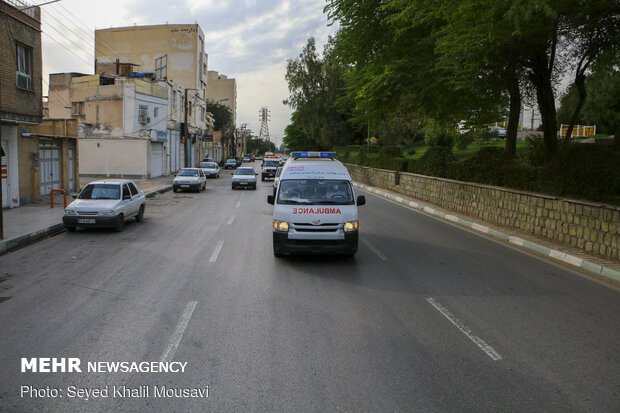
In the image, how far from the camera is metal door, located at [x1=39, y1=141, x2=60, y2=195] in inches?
860

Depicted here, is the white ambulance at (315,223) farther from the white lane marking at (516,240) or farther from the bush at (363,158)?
the bush at (363,158)

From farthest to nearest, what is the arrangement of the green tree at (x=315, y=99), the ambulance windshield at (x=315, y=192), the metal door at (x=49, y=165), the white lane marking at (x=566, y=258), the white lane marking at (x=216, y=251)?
the green tree at (x=315, y=99) → the metal door at (x=49, y=165) → the ambulance windshield at (x=315, y=192) → the white lane marking at (x=216, y=251) → the white lane marking at (x=566, y=258)

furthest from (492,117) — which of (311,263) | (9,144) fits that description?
(9,144)

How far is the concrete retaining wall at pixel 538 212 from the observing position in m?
10.4

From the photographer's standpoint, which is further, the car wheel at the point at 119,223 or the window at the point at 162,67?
the window at the point at 162,67

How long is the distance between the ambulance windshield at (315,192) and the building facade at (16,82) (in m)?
12.2

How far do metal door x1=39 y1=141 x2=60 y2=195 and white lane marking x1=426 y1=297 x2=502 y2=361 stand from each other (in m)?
20.5

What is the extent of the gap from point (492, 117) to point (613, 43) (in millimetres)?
9151

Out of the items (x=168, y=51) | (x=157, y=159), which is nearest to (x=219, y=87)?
(x=168, y=51)

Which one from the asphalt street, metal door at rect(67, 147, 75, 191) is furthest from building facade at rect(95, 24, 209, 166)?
the asphalt street

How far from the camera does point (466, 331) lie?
6.12 m

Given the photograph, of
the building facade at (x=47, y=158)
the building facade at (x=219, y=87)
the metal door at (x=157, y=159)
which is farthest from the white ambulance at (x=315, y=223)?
the building facade at (x=219, y=87)

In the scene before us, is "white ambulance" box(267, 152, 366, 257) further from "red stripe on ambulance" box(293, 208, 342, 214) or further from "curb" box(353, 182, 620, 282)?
"curb" box(353, 182, 620, 282)
